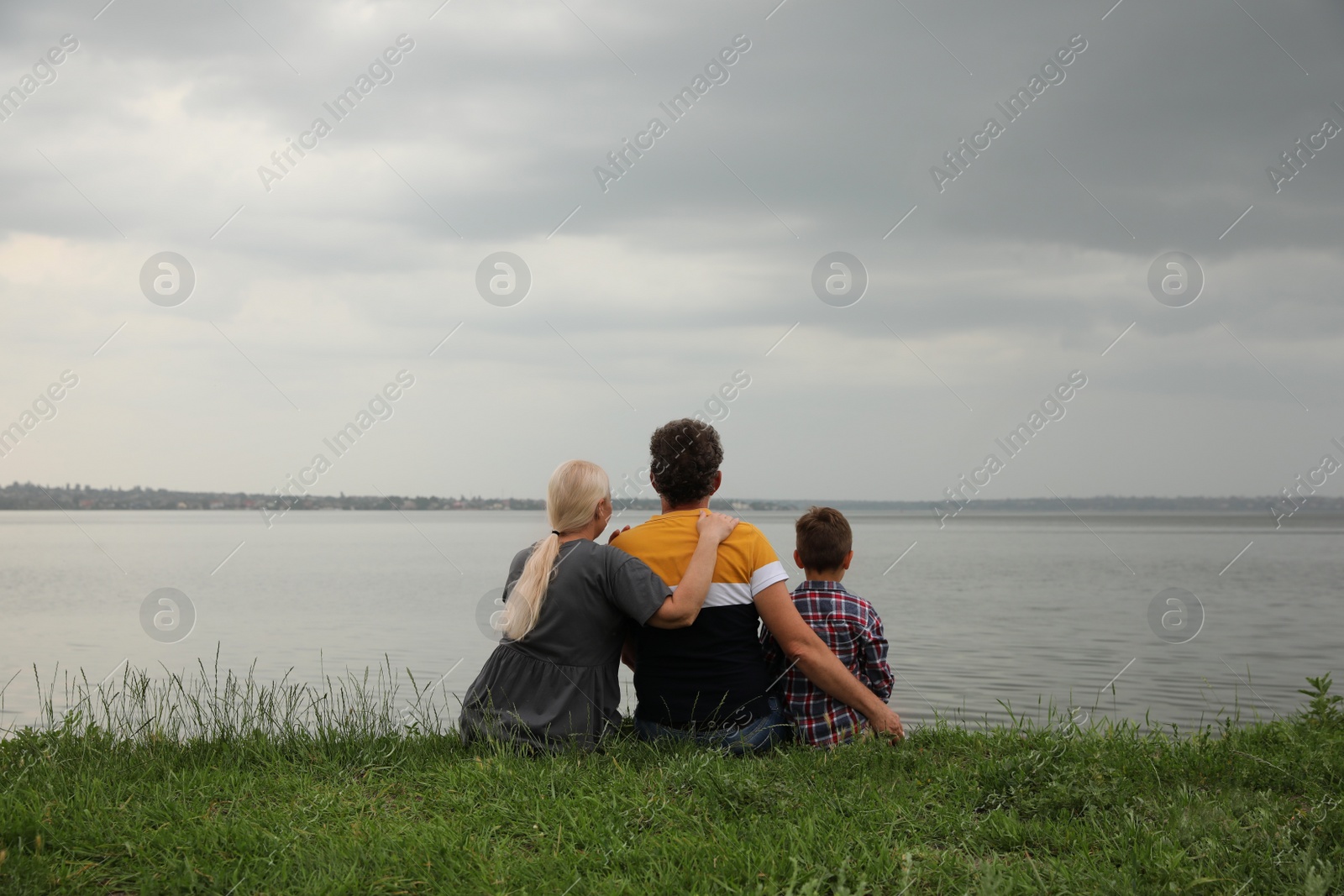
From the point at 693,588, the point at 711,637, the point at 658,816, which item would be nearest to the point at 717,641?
the point at 711,637

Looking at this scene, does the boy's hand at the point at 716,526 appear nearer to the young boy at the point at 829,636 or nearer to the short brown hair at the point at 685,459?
the short brown hair at the point at 685,459

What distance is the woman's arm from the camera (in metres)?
4.55

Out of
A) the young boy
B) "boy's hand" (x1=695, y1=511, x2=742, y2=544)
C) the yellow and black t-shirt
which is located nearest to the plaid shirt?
the young boy

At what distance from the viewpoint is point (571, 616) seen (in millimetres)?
4648

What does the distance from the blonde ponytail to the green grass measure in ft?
2.16

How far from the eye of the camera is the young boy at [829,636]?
497cm

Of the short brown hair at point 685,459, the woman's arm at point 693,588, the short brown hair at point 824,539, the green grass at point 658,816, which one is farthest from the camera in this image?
the short brown hair at point 824,539

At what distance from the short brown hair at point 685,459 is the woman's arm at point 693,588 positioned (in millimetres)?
296

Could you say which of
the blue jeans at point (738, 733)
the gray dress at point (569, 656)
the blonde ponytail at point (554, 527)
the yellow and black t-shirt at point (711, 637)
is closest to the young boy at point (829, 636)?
the blue jeans at point (738, 733)

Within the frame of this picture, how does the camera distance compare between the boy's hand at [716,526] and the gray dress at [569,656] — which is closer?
the gray dress at [569,656]

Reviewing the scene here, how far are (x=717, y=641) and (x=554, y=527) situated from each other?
1.01 meters

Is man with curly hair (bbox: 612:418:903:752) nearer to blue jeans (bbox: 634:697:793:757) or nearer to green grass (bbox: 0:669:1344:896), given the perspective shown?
blue jeans (bbox: 634:697:793:757)

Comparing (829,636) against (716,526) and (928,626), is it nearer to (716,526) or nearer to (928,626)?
(716,526)

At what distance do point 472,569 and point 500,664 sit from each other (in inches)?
1243
